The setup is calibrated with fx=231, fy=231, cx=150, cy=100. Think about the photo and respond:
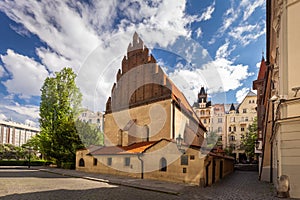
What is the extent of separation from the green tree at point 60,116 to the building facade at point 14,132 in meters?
73.3

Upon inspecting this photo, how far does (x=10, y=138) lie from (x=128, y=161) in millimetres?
104772

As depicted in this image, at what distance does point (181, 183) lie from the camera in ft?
47.6

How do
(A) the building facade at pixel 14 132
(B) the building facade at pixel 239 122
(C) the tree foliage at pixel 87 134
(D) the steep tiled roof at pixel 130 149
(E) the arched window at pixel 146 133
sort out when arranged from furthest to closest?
(A) the building facade at pixel 14 132 → (B) the building facade at pixel 239 122 → (C) the tree foliage at pixel 87 134 → (E) the arched window at pixel 146 133 → (D) the steep tiled roof at pixel 130 149

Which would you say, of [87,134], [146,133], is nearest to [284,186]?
[146,133]

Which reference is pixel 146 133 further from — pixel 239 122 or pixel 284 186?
pixel 239 122

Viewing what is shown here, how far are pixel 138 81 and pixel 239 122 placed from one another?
127 feet

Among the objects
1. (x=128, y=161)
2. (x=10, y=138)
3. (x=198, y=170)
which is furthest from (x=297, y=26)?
(x=10, y=138)

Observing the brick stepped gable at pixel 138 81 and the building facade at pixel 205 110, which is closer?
the brick stepped gable at pixel 138 81

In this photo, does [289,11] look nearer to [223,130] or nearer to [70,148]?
[70,148]

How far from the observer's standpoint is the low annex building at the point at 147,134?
49.9 ft

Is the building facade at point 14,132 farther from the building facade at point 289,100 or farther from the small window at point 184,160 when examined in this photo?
the building facade at point 289,100

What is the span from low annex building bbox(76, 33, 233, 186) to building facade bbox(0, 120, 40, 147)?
8337 cm

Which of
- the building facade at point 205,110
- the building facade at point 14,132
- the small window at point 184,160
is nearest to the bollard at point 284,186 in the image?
the small window at point 184,160

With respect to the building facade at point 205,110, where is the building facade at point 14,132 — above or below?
below
